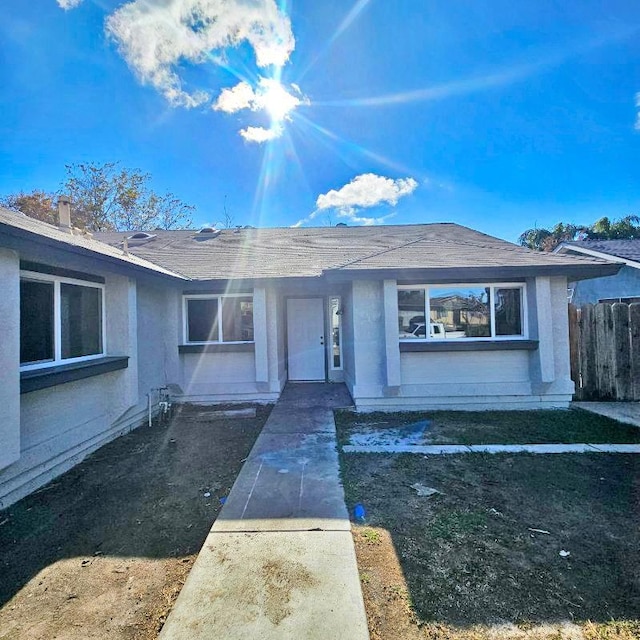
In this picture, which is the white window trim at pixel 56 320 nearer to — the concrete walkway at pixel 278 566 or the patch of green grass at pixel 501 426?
the concrete walkway at pixel 278 566

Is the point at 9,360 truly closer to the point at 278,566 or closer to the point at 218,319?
the point at 278,566

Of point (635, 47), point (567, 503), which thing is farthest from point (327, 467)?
point (635, 47)

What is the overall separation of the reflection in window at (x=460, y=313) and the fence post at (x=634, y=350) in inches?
131

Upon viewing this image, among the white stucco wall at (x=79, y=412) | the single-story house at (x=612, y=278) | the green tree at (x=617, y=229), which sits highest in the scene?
the green tree at (x=617, y=229)

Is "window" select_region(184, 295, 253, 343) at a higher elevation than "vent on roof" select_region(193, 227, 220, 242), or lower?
lower

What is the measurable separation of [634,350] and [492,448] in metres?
5.18

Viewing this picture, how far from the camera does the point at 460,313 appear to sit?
730cm

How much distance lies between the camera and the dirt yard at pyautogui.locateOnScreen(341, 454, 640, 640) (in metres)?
2.22

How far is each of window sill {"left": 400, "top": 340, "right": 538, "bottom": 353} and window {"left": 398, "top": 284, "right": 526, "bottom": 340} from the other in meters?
0.19

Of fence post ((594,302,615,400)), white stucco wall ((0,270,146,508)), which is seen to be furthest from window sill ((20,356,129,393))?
fence post ((594,302,615,400))

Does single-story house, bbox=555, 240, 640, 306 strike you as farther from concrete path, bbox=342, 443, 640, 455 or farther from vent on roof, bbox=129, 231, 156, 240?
vent on roof, bbox=129, 231, 156, 240

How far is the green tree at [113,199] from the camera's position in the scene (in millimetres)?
22156

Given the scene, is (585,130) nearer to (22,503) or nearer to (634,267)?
(634,267)

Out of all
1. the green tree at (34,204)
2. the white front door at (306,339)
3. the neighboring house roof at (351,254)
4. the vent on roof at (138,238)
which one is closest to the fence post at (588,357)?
the neighboring house roof at (351,254)
